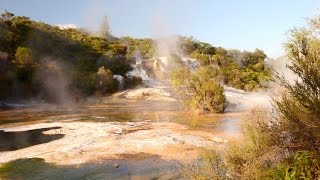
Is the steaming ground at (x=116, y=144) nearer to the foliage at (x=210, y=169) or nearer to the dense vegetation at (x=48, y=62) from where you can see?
the foliage at (x=210, y=169)

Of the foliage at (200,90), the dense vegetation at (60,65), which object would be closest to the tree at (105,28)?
the dense vegetation at (60,65)

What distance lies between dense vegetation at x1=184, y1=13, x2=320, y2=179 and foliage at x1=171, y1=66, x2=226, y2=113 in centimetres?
2506

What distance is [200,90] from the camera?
36.3 metres

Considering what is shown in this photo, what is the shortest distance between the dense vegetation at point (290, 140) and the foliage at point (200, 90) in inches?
987

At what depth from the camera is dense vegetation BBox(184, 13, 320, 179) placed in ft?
28.1

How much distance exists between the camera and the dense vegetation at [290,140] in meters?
8.55

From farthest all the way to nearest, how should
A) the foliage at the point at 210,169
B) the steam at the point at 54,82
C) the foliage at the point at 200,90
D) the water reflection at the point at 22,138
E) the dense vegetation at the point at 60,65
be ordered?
the steam at the point at 54,82 < the dense vegetation at the point at 60,65 < the foliage at the point at 200,90 < the water reflection at the point at 22,138 < the foliage at the point at 210,169

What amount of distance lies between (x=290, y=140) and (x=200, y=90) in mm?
26759

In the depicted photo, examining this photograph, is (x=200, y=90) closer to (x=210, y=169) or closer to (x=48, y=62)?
(x=210, y=169)

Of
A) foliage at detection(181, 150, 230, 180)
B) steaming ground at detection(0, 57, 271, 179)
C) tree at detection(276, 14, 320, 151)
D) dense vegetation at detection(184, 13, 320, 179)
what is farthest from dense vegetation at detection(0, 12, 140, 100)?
tree at detection(276, 14, 320, 151)

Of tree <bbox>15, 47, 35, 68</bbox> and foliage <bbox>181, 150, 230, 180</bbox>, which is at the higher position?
tree <bbox>15, 47, 35, 68</bbox>

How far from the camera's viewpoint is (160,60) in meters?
75.3

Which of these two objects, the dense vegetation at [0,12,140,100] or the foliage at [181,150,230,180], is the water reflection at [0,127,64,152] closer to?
the foliage at [181,150,230,180]

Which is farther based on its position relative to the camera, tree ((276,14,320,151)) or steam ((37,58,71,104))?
steam ((37,58,71,104))
